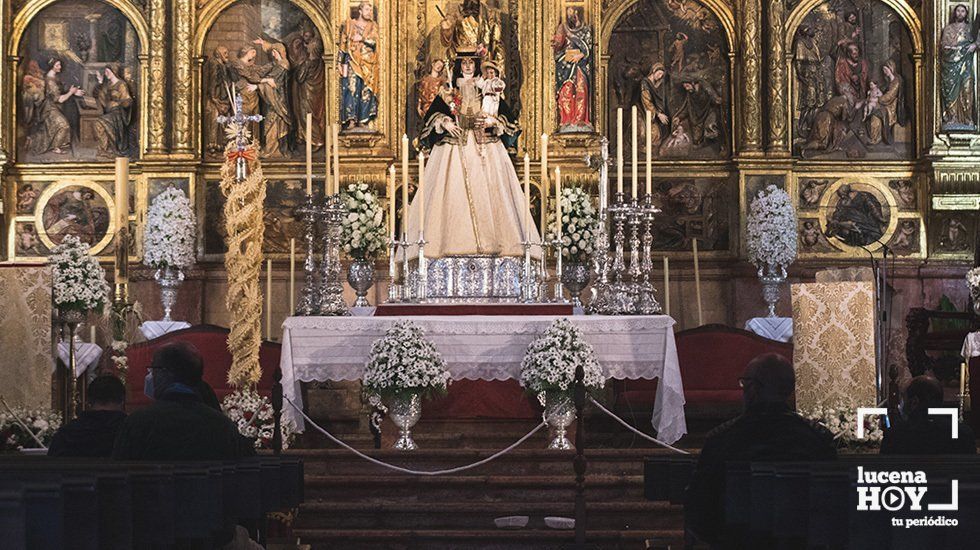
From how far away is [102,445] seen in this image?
8164 mm

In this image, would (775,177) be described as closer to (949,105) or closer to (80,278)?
(949,105)

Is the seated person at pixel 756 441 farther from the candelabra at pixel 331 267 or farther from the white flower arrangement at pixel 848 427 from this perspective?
the candelabra at pixel 331 267

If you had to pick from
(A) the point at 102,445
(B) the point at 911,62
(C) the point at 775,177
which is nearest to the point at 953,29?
(B) the point at 911,62

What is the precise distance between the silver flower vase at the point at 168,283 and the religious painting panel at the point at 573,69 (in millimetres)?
4599

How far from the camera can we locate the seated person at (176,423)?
23.6ft

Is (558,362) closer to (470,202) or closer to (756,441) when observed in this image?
(470,202)

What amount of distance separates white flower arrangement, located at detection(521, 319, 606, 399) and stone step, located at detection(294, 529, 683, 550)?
1.63 metres

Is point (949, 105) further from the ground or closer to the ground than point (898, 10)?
closer to the ground

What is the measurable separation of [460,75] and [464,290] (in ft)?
7.18

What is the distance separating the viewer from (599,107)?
17.6 meters

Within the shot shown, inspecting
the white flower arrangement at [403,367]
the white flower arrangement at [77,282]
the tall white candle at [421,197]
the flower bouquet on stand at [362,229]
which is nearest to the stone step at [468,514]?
the white flower arrangement at [403,367]

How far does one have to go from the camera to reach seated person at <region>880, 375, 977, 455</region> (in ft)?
27.9

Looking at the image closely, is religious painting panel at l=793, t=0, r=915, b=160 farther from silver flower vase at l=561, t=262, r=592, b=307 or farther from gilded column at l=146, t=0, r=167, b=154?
gilded column at l=146, t=0, r=167, b=154

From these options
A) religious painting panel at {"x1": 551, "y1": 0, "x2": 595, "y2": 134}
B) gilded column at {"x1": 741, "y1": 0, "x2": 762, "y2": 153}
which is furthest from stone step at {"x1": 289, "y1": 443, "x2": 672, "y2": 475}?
gilded column at {"x1": 741, "y1": 0, "x2": 762, "y2": 153}
